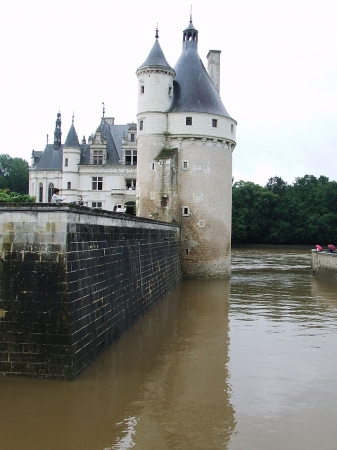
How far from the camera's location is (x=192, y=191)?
24750 millimetres

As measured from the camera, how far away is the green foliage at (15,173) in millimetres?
71000

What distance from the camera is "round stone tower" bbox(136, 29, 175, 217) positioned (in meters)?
24.7

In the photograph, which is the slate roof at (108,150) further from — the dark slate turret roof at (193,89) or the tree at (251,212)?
the tree at (251,212)

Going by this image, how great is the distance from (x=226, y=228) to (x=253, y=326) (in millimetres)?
11769

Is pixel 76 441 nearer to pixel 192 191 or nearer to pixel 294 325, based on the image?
pixel 294 325

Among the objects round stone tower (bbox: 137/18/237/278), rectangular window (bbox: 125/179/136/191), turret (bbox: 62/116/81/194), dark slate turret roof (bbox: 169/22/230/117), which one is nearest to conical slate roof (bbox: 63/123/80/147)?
turret (bbox: 62/116/81/194)

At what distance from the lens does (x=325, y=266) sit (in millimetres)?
27328

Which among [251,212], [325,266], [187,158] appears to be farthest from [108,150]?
[251,212]

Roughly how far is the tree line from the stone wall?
34.4m

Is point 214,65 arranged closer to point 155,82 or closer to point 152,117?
point 155,82

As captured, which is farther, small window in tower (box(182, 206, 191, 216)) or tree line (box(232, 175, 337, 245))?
tree line (box(232, 175, 337, 245))

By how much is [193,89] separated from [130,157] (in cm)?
1417

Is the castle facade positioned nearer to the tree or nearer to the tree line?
the tree

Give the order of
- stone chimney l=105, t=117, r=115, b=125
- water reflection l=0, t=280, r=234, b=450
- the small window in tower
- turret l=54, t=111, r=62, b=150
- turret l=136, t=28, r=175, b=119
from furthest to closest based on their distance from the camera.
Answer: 1. stone chimney l=105, t=117, r=115, b=125
2. turret l=54, t=111, r=62, b=150
3. the small window in tower
4. turret l=136, t=28, r=175, b=119
5. water reflection l=0, t=280, r=234, b=450
